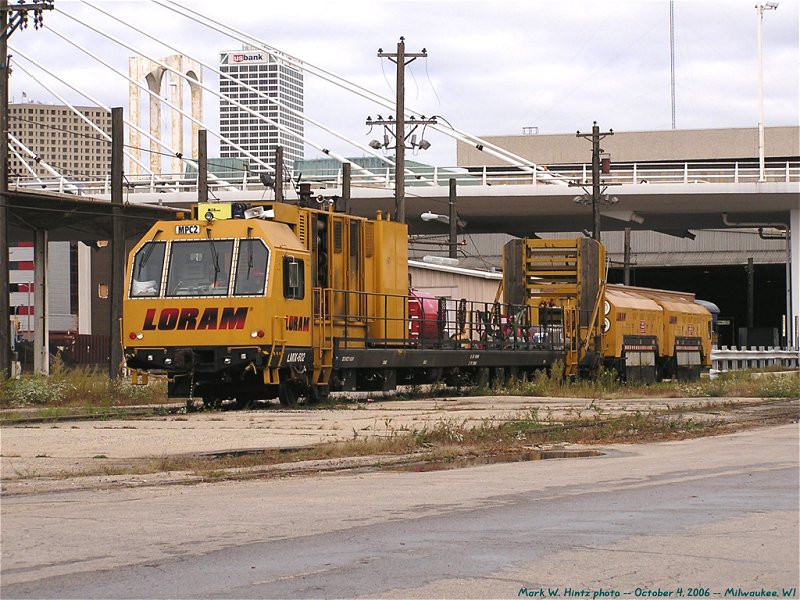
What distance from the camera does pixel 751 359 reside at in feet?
171

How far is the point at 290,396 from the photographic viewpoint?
23.5 meters

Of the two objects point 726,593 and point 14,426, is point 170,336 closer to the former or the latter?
point 14,426

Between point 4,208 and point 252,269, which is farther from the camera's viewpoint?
point 4,208

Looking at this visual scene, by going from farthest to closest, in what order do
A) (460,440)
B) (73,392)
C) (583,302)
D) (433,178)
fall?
(433,178)
(583,302)
(73,392)
(460,440)

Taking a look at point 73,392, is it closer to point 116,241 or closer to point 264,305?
point 264,305

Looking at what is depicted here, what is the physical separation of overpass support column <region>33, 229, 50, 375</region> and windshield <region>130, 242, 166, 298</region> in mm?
15655

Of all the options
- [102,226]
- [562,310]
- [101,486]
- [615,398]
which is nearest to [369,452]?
[101,486]

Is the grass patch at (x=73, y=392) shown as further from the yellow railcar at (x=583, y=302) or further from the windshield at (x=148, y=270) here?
the yellow railcar at (x=583, y=302)

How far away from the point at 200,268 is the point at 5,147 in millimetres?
8471

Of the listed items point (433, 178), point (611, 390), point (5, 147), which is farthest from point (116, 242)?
point (433, 178)

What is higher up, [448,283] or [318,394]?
[448,283]

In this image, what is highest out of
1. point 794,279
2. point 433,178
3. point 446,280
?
point 433,178

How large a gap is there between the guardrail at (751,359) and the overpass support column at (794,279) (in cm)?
399

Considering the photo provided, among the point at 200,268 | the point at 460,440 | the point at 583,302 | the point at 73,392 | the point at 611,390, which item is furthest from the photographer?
the point at 583,302
